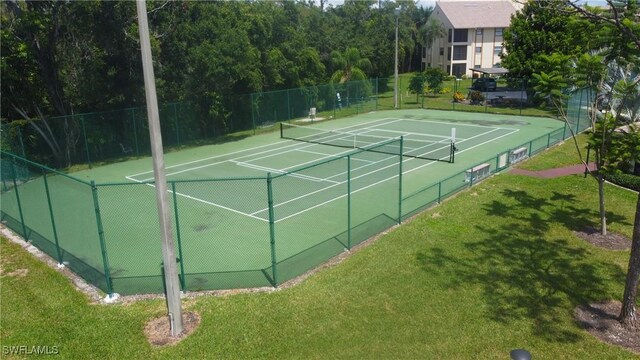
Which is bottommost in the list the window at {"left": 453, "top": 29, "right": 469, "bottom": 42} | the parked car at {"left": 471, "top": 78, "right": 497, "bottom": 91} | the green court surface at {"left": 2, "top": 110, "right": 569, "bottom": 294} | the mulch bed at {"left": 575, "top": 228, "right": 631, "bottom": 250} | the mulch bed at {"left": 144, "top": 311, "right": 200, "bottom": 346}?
the mulch bed at {"left": 575, "top": 228, "right": 631, "bottom": 250}

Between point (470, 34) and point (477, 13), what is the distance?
4.04 meters

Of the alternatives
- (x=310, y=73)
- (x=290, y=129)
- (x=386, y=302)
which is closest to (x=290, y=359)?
(x=386, y=302)

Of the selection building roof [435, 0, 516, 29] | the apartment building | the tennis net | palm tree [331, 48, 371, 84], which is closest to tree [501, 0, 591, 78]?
palm tree [331, 48, 371, 84]

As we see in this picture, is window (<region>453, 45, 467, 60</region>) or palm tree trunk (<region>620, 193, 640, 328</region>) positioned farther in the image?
window (<region>453, 45, 467, 60</region>)

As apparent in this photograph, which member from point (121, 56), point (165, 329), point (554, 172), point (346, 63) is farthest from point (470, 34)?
point (165, 329)

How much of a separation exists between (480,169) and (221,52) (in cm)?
1523

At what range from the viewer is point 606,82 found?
15.0 metres

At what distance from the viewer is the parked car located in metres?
47.0

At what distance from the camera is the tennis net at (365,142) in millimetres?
24688

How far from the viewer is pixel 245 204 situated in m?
17.5

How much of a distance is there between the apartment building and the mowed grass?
197 feet

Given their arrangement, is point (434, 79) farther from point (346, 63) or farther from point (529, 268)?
point (529, 268)

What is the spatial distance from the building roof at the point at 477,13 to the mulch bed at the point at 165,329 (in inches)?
2631

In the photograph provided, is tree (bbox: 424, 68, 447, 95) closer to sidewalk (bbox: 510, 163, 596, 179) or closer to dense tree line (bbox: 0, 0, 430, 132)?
dense tree line (bbox: 0, 0, 430, 132)
